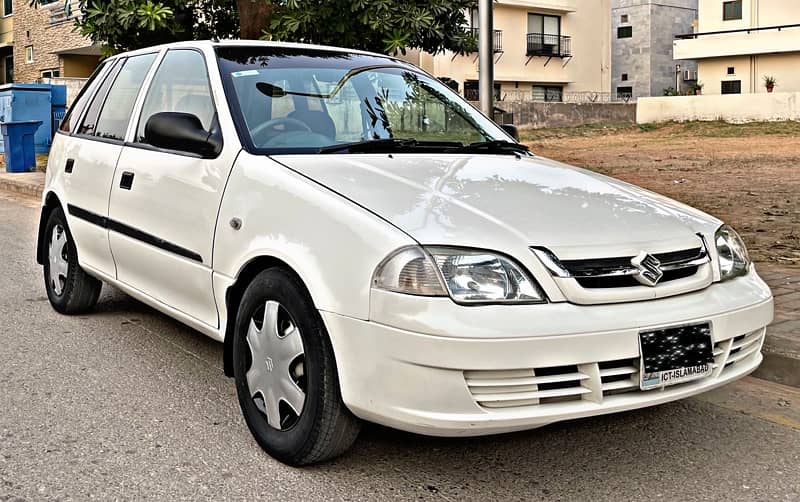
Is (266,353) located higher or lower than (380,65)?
lower

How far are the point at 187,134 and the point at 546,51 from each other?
38.1 meters

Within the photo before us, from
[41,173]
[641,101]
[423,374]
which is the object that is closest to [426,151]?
[423,374]

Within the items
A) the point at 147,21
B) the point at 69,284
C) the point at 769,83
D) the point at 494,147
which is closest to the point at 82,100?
the point at 69,284

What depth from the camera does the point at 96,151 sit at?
5223 mm

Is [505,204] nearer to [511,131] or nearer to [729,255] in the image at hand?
[729,255]

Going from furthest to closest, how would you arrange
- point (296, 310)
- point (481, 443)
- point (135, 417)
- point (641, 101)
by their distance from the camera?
1. point (641, 101)
2. point (135, 417)
3. point (481, 443)
4. point (296, 310)

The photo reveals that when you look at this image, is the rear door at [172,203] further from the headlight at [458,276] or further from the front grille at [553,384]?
the front grille at [553,384]

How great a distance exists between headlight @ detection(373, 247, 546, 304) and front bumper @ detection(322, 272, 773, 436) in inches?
1.5

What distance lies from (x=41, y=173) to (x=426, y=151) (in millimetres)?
14486

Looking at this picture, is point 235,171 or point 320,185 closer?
point 320,185

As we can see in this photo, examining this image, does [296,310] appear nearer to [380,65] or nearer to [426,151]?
[426,151]

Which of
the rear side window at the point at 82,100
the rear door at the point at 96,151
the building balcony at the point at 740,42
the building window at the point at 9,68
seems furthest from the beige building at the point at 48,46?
the rear door at the point at 96,151

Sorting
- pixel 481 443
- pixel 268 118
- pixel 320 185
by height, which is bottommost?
pixel 481 443

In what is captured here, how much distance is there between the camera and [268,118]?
4164mm
